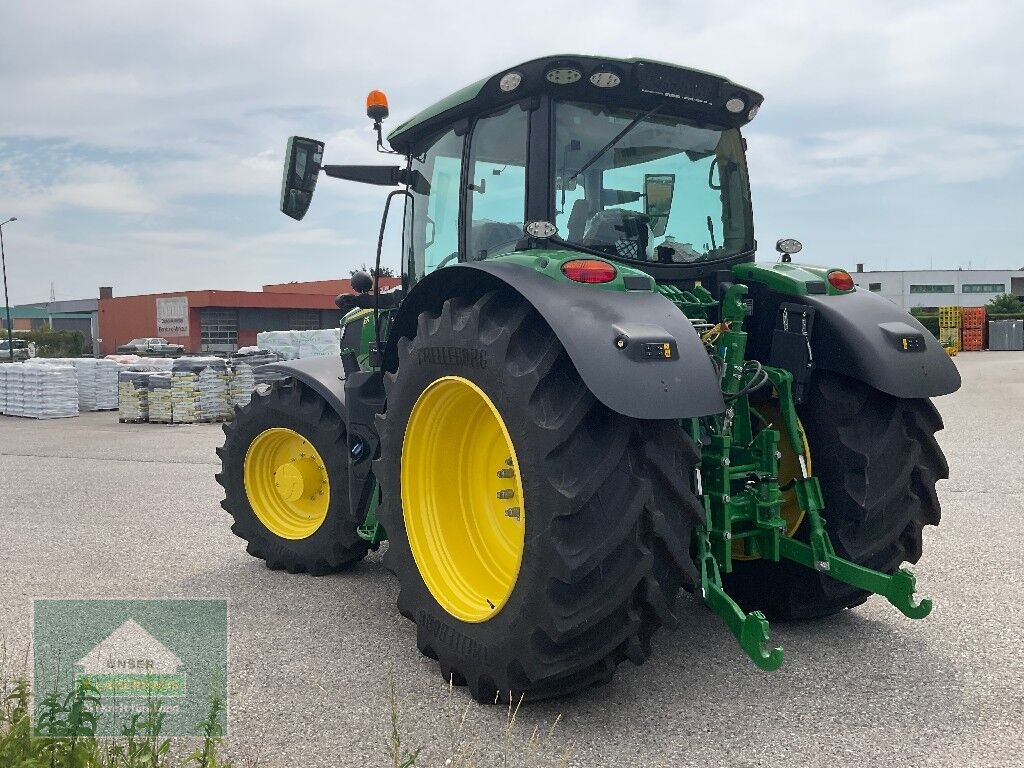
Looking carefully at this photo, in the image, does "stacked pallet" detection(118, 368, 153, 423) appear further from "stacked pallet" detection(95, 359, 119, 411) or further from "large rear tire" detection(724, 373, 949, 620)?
"large rear tire" detection(724, 373, 949, 620)

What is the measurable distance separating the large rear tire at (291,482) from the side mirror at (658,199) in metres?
2.11

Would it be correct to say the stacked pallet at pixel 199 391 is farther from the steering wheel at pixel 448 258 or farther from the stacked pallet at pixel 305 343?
the steering wheel at pixel 448 258

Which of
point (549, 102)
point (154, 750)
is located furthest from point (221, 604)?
point (549, 102)

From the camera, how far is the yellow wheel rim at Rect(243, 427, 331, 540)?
16.9ft

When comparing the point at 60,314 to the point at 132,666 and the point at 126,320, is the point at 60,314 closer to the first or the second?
the point at 126,320

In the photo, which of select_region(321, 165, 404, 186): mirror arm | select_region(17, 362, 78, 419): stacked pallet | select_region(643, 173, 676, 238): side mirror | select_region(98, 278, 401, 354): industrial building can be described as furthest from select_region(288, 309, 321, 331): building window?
select_region(643, 173, 676, 238): side mirror

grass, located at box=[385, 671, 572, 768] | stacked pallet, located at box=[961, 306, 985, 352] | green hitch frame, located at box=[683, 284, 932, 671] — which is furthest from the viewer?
stacked pallet, located at box=[961, 306, 985, 352]

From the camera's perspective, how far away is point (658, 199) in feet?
13.2

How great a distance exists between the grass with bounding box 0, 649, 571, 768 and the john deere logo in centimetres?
24

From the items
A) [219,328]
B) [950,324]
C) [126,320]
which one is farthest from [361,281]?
[126,320]

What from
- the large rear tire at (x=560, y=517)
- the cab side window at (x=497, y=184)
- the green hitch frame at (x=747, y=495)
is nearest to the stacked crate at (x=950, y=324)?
the green hitch frame at (x=747, y=495)

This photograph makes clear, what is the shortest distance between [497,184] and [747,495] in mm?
1736

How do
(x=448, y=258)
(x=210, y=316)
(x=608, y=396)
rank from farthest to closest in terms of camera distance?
(x=210, y=316), (x=448, y=258), (x=608, y=396)

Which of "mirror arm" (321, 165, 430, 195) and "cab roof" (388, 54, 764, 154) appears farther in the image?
"mirror arm" (321, 165, 430, 195)
